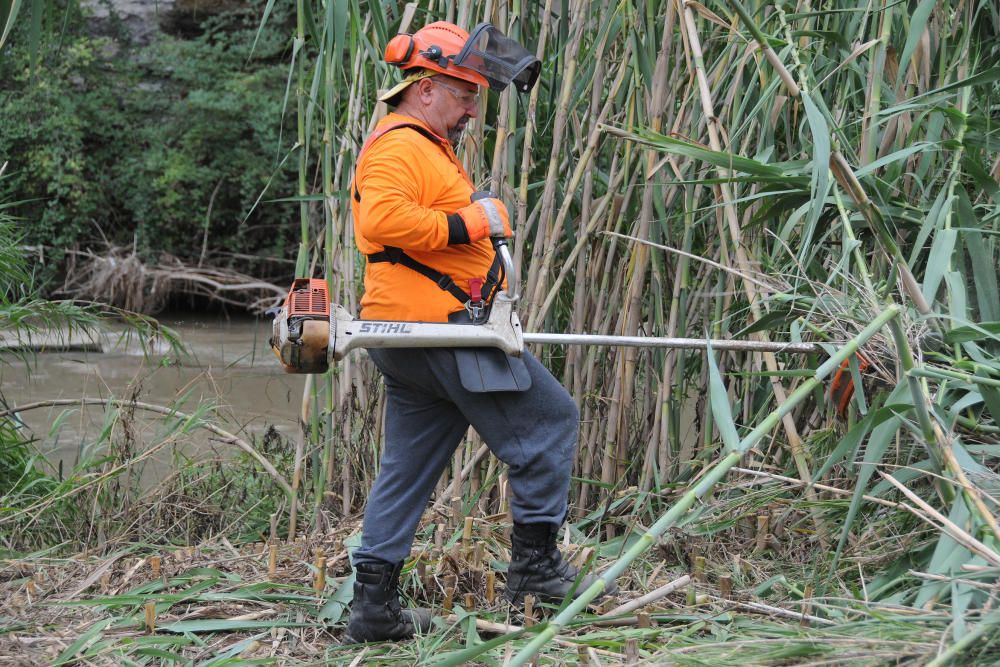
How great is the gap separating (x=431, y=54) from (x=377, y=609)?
4.05ft

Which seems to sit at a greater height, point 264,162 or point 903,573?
point 264,162

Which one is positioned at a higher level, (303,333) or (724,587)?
(303,333)

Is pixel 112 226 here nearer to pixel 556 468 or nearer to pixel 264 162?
pixel 264 162

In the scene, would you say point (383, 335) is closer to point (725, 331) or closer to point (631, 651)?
point (631, 651)

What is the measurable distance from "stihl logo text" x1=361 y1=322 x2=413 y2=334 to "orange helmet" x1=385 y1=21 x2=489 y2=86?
563 mm

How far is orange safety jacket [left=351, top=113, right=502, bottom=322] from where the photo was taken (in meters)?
2.38

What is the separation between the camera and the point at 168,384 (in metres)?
7.29

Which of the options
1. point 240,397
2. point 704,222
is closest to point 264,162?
point 240,397

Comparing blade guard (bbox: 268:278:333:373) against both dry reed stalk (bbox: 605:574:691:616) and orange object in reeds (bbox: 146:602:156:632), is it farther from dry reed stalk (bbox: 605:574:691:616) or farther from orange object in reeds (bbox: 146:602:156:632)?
dry reed stalk (bbox: 605:574:691:616)

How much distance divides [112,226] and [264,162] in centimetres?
150

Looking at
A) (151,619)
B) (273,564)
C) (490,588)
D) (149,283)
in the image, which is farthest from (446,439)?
(149,283)

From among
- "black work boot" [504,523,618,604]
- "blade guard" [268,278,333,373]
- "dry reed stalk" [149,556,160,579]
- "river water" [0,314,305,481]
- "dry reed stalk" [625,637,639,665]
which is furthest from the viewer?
"river water" [0,314,305,481]

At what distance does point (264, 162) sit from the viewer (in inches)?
406

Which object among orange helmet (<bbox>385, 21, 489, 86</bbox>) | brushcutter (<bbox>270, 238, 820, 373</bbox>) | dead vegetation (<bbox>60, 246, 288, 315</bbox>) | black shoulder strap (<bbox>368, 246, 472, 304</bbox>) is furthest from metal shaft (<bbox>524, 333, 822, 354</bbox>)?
dead vegetation (<bbox>60, 246, 288, 315</bbox>)
